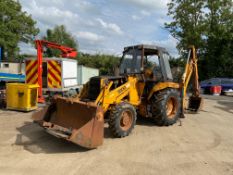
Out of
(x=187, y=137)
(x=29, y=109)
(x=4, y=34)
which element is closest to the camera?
(x=187, y=137)

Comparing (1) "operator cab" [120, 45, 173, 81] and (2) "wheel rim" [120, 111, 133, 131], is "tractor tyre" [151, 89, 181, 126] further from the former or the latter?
(2) "wheel rim" [120, 111, 133, 131]

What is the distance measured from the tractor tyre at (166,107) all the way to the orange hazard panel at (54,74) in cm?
504

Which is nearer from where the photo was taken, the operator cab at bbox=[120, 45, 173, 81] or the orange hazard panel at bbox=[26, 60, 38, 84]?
the operator cab at bbox=[120, 45, 173, 81]

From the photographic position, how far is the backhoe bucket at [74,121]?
18.5 feet

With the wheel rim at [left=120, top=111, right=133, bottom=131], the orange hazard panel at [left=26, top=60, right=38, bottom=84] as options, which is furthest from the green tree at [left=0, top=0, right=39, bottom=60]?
the wheel rim at [left=120, top=111, right=133, bottom=131]

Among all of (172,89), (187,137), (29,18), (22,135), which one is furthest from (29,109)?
(29,18)

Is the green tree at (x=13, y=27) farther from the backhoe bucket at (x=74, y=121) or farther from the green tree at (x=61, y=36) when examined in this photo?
the backhoe bucket at (x=74, y=121)

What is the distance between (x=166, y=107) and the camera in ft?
27.5

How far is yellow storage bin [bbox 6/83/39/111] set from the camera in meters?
9.88

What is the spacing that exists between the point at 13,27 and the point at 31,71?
17.6 meters

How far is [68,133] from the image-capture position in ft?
19.8

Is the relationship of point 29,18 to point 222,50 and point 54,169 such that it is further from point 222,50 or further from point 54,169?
point 54,169

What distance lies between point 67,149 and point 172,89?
4156mm

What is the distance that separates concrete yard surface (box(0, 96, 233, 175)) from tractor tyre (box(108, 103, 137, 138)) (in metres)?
0.19
